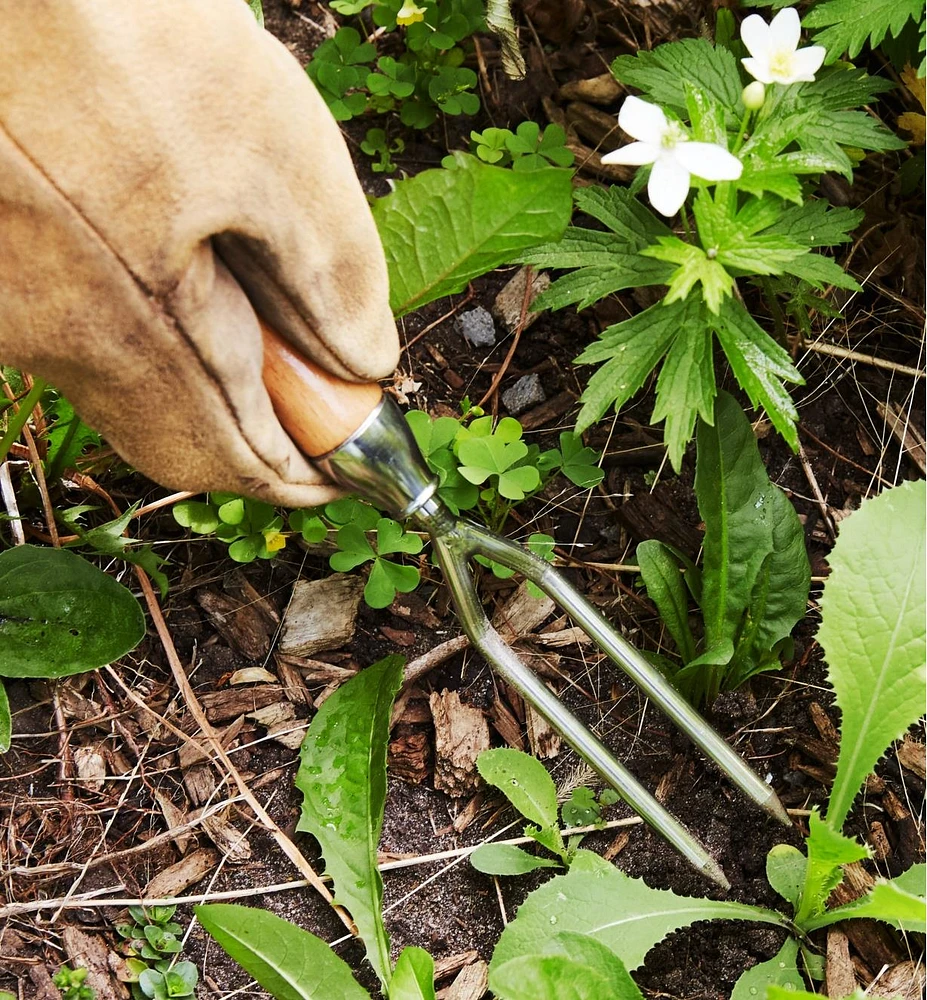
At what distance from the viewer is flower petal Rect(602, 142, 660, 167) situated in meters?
1.29

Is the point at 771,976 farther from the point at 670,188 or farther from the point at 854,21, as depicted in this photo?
the point at 854,21

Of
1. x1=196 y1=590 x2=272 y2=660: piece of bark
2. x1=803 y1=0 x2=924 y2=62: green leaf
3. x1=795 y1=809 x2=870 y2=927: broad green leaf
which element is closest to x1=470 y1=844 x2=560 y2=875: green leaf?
x1=795 y1=809 x2=870 y2=927: broad green leaf

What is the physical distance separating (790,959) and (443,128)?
1.68 meters

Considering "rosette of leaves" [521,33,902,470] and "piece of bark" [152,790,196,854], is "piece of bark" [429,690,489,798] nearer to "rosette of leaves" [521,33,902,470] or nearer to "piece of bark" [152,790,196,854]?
"piece of bark" [152,790,196,854]

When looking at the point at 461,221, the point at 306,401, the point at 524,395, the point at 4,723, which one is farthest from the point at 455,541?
the point at 4,723

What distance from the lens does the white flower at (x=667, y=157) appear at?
1263 mm

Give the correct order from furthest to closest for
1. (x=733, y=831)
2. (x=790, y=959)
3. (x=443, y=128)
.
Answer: (x=443, y=128), (x=733, y=831), (x=790, y=959)

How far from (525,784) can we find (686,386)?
28.7 inches

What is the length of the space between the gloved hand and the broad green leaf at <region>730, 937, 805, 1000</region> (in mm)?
1083

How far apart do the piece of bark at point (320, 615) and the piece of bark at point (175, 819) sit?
329 millimetres

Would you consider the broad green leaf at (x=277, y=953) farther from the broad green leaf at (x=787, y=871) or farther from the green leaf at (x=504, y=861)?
the broad green leaf at (x=787, y=871)

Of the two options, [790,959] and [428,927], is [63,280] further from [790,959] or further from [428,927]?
[790,959]

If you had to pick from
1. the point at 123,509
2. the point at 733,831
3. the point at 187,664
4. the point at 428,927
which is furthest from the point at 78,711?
the point at 733,831

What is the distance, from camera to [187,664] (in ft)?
5.83
